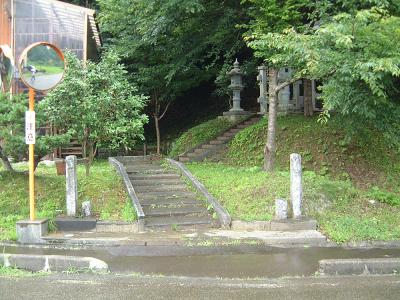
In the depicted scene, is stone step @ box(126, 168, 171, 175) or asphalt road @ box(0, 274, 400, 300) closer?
asphalt road @ box(0, 274, 400, 300)

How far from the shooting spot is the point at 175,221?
10.1 m

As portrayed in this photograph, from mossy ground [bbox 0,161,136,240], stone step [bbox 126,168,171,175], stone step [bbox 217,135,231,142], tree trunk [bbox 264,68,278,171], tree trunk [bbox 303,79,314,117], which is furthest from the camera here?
stone step [bbox 217,135,231,142]

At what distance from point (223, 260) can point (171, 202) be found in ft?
11.2

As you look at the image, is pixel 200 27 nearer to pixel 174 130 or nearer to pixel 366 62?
pixel 366 62

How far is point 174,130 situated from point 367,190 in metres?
14.9

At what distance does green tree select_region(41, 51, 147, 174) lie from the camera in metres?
11.4

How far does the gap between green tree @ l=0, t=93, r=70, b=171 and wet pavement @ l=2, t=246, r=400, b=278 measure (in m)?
2.80

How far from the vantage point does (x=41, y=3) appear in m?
18.7

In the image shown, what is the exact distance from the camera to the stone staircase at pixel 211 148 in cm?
1584

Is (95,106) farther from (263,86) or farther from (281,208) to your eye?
(263,86)

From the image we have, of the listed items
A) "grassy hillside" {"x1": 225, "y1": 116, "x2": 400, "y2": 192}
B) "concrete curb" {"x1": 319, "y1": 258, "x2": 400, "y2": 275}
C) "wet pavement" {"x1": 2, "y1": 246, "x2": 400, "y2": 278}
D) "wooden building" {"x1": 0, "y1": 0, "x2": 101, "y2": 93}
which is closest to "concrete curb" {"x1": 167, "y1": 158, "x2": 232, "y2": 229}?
"wet pavement" {"x1": 2, "y1": 246, "x2": 400, "y2": 278}

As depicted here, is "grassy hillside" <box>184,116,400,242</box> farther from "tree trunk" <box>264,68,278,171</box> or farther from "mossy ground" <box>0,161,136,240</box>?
"mossy ground" <box>0,161,136,240</box>

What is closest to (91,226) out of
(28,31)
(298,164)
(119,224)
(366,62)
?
(119,224)

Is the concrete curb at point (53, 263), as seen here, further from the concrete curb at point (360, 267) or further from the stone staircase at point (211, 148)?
the stone staircase at point (211, 148)
